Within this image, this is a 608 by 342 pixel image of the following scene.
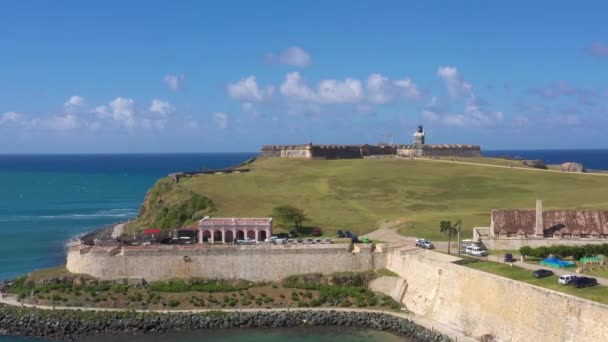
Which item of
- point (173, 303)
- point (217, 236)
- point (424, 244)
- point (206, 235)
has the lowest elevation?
point (173, 303)

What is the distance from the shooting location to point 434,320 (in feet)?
130

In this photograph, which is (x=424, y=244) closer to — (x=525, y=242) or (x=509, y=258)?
(x=525, y=242)

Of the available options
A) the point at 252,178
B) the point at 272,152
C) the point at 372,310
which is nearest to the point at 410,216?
the point at 372,310

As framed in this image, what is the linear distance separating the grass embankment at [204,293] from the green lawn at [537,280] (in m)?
6.80

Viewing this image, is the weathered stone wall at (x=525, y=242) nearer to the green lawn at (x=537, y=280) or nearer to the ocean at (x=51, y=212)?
the green lawn at (x=537, y=280)

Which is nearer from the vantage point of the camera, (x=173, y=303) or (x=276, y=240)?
(x=173, y=303)

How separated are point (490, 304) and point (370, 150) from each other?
82996 millimetres

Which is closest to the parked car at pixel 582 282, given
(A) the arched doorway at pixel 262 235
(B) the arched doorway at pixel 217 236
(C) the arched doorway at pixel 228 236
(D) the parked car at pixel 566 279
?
(D) the parked car at pixel 566 279

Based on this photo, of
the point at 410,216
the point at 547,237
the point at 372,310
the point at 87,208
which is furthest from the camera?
the point at 87,208

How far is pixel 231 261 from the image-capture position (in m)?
47.9

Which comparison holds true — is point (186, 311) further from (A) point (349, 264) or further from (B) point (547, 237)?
(B) point (547, 237)

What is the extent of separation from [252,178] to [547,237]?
4716 centimetres

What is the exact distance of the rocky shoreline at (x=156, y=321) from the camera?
40.5 m

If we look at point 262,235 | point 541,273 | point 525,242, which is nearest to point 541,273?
point 541,273
